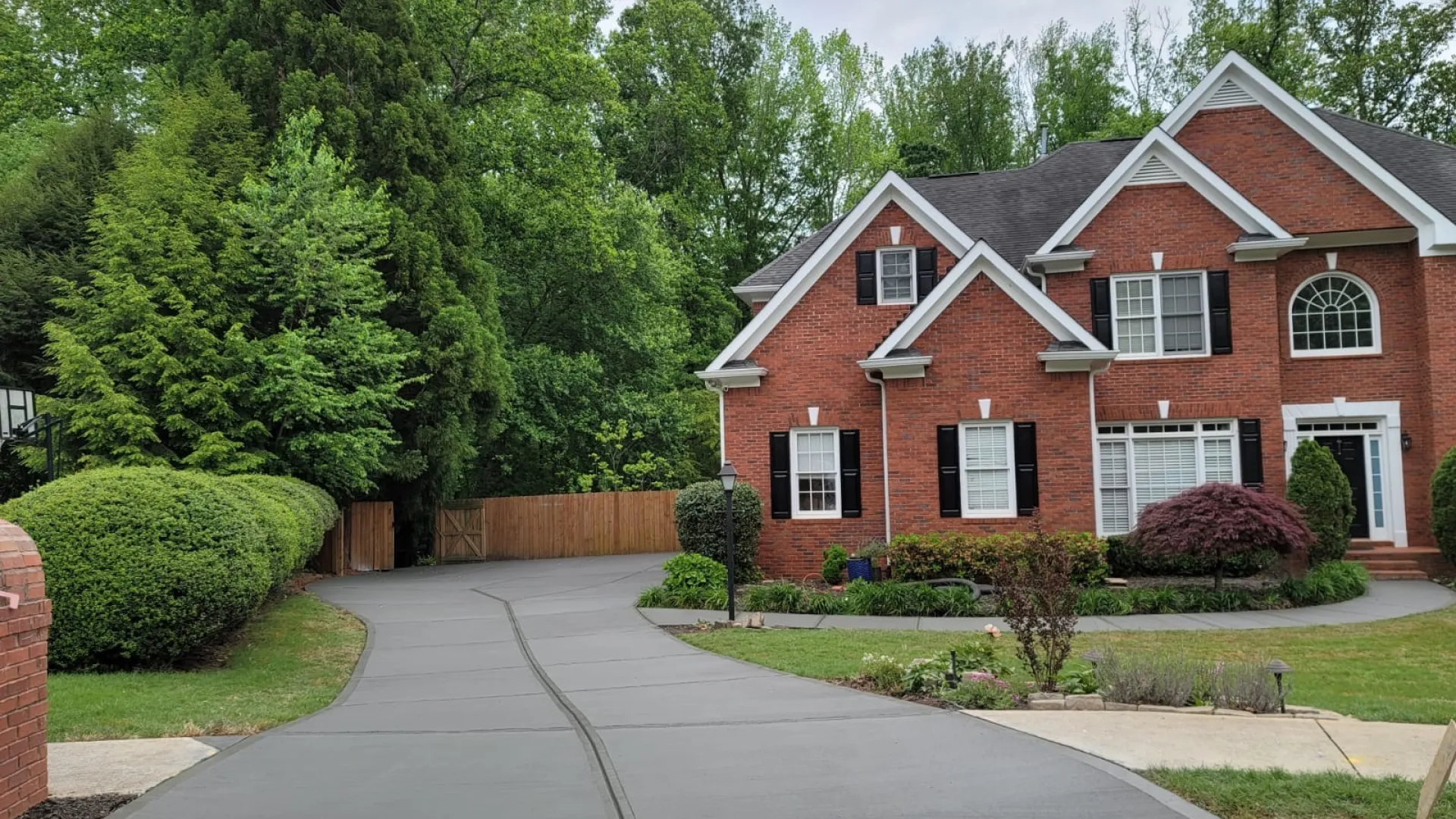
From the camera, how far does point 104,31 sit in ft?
96.1

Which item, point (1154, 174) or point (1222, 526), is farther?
point (1154, 174)

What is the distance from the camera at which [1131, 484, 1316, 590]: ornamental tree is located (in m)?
14.9

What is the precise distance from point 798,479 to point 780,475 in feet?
1.20

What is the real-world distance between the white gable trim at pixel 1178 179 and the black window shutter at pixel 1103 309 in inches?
42.0

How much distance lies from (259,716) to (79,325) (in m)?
13.9

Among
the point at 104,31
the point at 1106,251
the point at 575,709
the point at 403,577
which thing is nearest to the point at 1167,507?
the point at 1106,251

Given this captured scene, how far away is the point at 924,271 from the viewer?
65.0 feet

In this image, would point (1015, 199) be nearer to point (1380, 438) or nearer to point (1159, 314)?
point (1159, 314)

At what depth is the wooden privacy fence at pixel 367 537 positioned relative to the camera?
2597 cm

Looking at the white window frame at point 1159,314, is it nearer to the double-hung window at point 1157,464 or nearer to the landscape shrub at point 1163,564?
the double-hung window at point 1157,464

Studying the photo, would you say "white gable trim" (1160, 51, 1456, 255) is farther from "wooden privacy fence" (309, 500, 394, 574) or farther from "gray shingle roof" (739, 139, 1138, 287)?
"wooden privacy fence" (309, 500, 394, 574)

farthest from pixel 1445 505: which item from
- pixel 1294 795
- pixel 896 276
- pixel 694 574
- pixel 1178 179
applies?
pixel 1294 795

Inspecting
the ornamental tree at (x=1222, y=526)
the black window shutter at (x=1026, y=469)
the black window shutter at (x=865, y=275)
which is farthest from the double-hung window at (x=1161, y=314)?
the black window shutter at (x=865, y=275)

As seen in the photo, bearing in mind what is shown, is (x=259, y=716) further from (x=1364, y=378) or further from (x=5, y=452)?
(x=1364, y=378)
